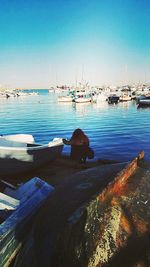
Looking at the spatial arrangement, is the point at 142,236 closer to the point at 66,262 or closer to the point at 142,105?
the point at 66,262

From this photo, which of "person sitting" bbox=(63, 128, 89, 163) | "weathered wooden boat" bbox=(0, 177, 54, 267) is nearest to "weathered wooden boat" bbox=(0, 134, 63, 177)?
"person sitting" bbox=(63, 128, 89, 163)

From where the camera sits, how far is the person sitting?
1032 cm

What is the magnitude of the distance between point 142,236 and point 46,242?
3.87 feet

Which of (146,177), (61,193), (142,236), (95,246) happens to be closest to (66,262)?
(95,246)

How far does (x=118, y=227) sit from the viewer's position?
3127 mm

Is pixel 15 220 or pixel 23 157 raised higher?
pixel 15 220

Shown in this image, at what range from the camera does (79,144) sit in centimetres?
1041

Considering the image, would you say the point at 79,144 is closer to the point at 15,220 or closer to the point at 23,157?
the point at 23,157

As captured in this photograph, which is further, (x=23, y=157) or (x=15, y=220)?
(x=23, y=157)

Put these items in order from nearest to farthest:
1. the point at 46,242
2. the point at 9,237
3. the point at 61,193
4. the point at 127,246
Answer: the point at 127,246 < the point at 46,242 < the point at 9,237 < the point at 61,193

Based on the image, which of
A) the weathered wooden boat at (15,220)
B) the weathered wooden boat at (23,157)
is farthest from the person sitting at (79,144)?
the weathered wooden boat at (15,220)

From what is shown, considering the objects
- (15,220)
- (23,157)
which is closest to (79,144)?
(23,157)

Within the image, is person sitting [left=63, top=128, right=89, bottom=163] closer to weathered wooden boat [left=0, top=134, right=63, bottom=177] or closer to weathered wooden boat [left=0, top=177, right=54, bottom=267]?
weathered wooden boat [left=0, top=134, right=63, bottom=177]

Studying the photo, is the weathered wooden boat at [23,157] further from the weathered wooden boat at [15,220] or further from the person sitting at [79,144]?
the weathered wooden boat at [15,220]
